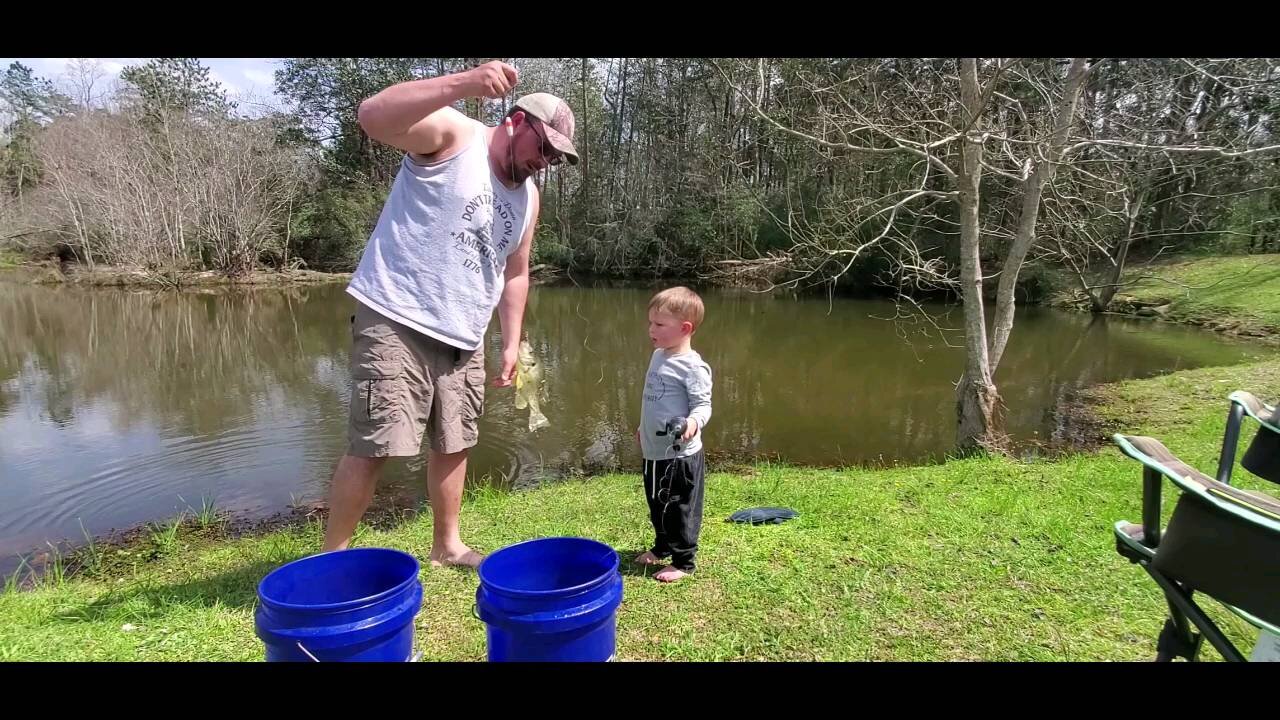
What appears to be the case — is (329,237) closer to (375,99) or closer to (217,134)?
(217,134)

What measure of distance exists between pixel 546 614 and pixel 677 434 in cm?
111

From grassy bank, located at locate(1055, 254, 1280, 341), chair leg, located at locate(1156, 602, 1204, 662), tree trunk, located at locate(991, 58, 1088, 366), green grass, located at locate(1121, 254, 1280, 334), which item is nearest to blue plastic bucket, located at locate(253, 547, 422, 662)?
chair leg, located at locate(1156, 602, 1204, 662)

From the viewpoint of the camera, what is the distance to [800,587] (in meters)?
2.79

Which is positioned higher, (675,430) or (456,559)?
(675,430)

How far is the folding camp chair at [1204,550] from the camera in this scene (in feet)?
4.86

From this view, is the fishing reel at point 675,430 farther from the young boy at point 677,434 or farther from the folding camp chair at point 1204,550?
the folding camp chair at point 1204,550

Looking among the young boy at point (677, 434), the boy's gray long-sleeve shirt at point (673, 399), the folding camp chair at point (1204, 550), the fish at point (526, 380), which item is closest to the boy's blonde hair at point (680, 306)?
the young boy at point (677, 434)

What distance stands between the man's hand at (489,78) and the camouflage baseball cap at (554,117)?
485 millimetres

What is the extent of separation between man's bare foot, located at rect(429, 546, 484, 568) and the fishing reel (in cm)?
98

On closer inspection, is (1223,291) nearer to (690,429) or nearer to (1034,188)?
(1034,188)

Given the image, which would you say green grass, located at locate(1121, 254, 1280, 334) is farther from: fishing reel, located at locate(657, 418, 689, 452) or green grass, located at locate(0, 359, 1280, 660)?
fishing reel, located at locate(657, 418, 689, 452)

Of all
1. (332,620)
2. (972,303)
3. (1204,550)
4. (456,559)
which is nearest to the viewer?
(1204,550)


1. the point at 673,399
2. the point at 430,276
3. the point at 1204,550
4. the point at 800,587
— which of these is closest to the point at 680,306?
the point at 673,399
